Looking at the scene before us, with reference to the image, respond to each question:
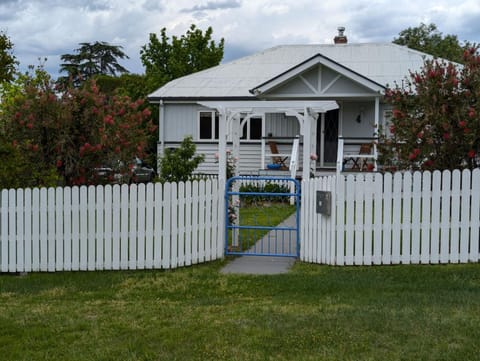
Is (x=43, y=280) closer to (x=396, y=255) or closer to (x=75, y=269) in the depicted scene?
(x=75, y=269)

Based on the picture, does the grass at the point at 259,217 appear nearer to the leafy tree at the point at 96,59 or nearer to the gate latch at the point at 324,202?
the gate latch at the point at 324,202

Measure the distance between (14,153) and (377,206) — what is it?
5.33 metres

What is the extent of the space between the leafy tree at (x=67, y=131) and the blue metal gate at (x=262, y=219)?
2.18 metres

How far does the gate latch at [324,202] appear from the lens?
349 inches

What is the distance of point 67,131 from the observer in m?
10.4

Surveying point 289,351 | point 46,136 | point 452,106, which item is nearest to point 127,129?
point 46,136

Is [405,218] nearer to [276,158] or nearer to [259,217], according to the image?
[259,217]

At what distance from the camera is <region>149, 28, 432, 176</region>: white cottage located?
2161 centimetres

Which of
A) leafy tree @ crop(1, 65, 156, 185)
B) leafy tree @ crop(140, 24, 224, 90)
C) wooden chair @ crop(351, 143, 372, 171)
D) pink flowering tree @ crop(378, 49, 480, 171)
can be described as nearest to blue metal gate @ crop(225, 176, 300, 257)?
pink flowering tree @ crop(378, 49, 480, 171)

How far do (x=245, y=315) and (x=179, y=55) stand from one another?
30239 mm

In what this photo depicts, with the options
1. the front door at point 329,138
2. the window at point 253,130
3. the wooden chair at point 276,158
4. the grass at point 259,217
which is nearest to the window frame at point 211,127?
the window at point 253,130

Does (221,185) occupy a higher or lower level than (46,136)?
lower

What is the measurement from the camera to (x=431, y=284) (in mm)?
7824

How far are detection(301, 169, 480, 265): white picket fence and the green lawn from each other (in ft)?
0.86
